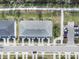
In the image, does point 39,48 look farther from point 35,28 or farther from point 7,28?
point 7,28

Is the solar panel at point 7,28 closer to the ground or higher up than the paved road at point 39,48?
higher up

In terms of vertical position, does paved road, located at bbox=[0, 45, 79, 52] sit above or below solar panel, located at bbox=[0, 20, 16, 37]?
below

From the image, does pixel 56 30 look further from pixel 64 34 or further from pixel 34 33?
pixel 34 33

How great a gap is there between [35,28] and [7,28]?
0.24 metres

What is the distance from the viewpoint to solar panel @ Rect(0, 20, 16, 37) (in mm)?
1476

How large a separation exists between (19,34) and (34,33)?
128 millimetres

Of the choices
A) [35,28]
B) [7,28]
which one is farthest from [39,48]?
[7,28]

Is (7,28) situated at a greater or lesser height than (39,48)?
greater

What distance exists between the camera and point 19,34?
1480 mm

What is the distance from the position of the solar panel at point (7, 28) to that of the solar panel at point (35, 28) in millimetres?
68

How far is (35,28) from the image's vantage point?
4.87 ft

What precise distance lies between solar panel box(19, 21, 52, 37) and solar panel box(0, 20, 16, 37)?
2.7 inches

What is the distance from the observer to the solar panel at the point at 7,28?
4.84 ft

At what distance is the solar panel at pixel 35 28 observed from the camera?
147 cm
